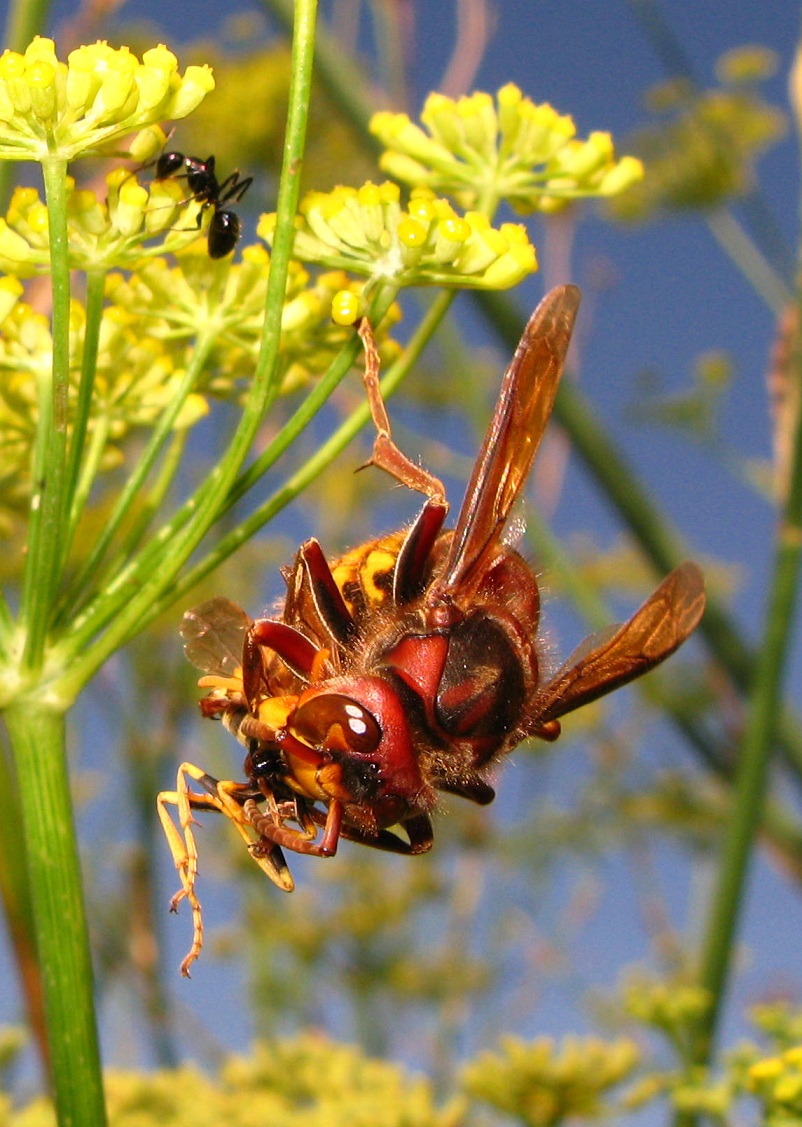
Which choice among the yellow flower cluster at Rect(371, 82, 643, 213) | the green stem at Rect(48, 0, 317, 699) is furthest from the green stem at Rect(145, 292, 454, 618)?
the yellow flower cluster at Rect(371, 82, 643, 213)

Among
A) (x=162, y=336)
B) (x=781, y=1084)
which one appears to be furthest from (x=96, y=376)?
(x=781, y=1084)

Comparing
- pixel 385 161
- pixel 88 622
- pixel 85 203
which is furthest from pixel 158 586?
pixel 385 161

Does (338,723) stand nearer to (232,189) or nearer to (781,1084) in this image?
(232,189)

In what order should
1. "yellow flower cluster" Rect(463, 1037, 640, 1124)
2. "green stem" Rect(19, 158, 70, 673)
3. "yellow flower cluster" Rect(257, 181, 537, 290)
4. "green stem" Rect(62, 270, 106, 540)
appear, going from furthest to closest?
"yellow flower cluster" Rect(463, 1037, 640, 1124) → "yellow flower cluster" Rect(257, 181, 537, 290) → "green stem" Rect(62, 270, 106, 540) → "green stem" Rect(19, 158, 70, 673)

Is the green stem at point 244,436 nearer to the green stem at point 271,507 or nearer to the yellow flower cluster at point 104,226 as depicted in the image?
the green stem at point 271,507

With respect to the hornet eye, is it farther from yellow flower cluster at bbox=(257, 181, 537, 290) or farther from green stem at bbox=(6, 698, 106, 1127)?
yellow flower cluster at bbox=(257, 181, 537, 290)
